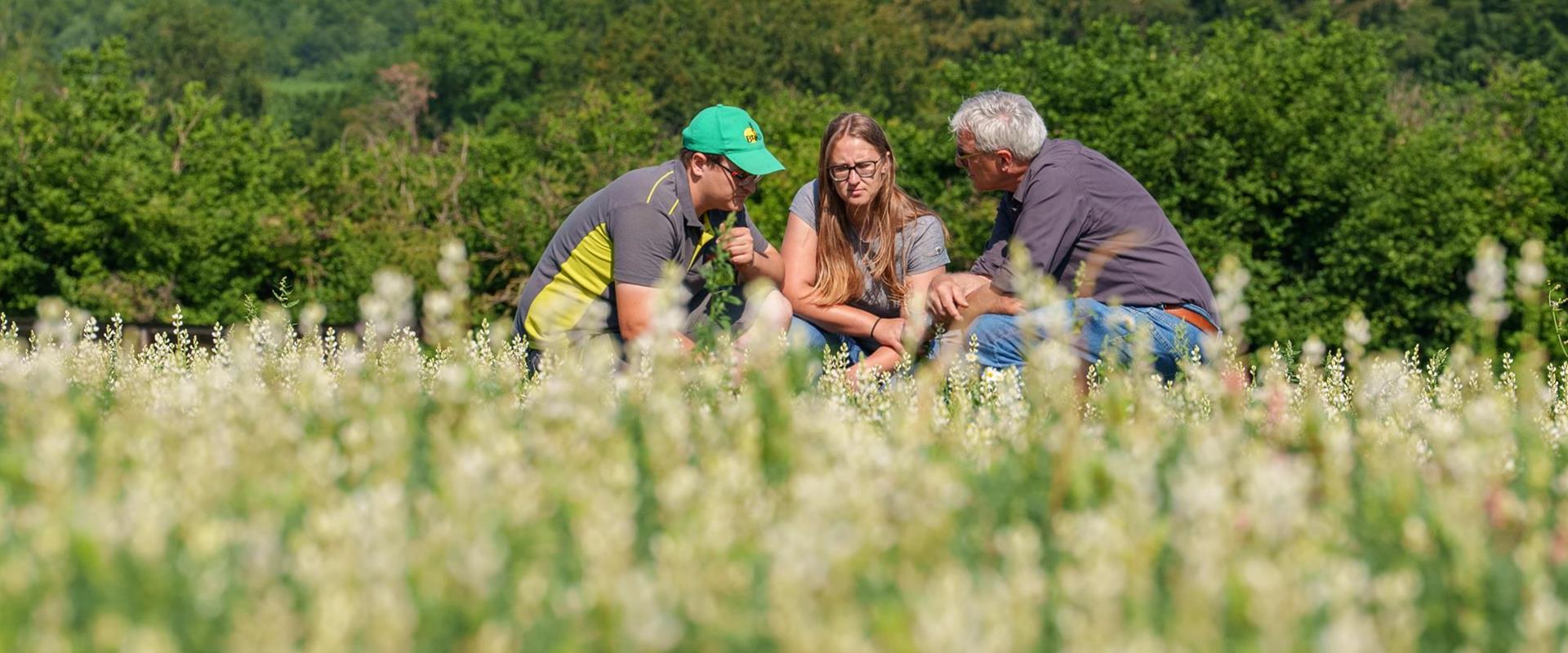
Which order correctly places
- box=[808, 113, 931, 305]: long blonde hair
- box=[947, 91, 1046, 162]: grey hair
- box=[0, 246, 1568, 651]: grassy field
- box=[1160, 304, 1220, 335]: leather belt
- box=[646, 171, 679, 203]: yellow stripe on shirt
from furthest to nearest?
box=[808, 113, 931, 305]: long blonde hair
box=[1160, 304, 1220, 335]: leather belt
box=[947, 91, 1046, 162]: grey hair
box=[646, 171, 679, 203]: yellow stripe on shirt
box=[0, 246, 1568, 651]: grassy field

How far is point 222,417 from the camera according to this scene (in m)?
4.18

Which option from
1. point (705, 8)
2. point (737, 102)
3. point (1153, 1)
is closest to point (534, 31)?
point (705, 8)

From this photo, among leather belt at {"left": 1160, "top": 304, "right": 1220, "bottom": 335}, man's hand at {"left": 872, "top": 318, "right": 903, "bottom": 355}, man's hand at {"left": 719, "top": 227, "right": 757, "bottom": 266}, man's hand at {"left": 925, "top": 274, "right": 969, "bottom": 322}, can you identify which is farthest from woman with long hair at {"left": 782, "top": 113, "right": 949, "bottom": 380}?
leather belt at {"left": 1160, "top": 304, "right": 1220, "bottom": 335}

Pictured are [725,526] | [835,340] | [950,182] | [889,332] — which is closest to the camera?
[725,526]

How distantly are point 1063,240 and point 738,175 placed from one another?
1.39 m

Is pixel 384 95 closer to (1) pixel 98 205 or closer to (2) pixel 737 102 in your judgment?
(2) pixel 737 102

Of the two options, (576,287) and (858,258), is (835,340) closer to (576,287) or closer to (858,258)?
(858,258)

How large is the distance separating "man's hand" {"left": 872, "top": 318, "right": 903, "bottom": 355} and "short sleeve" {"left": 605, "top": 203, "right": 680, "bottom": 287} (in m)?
1.22

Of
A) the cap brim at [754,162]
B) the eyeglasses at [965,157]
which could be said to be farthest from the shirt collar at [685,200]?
the eyeglasses at [965,157]

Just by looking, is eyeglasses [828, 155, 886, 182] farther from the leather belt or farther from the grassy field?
the grassy field

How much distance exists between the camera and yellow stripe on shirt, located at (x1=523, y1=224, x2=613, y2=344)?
757 centimetres

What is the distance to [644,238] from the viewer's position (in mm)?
7301

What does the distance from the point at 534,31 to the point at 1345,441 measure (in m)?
85.3

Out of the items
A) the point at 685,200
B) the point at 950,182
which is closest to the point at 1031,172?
the point at 685,200
